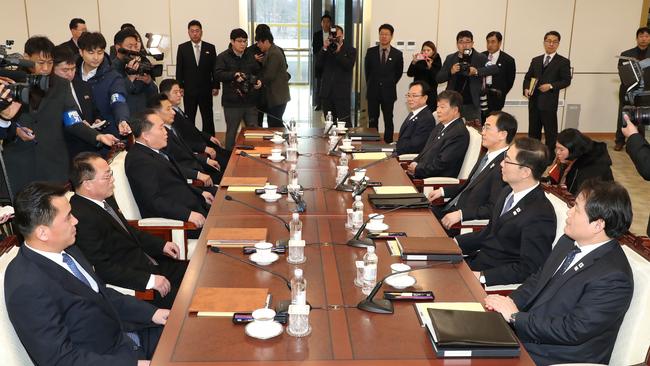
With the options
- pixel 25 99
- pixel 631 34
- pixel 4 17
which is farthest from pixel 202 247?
pixel 631 34

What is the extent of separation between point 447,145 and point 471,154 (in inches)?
8.5

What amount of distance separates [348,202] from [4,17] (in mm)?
7169

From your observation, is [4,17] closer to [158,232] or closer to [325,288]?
[158,232]

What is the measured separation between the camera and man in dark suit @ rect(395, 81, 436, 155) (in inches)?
230

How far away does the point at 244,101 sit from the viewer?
7.54 m

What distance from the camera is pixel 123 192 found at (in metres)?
3.94

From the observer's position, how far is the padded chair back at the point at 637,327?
231 centimetres

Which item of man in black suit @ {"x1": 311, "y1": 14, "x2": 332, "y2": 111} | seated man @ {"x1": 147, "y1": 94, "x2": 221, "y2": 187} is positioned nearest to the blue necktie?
seated man @ {"x1": 147, "y1": 94, "x2": 221, "y2": 187}

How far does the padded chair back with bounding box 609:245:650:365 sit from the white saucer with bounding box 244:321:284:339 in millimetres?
1296

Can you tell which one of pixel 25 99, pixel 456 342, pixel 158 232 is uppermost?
pixel 25 99

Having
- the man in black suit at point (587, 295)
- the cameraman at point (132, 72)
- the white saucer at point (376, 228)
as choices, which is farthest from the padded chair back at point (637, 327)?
the cameraman at point (132, 72)

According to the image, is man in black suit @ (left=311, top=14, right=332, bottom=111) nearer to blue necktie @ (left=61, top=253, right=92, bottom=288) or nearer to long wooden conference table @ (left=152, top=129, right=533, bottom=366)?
long wooden conference table @ (left=152, top=129, right=533, bottom=366)

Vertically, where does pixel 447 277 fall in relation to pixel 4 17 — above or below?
below

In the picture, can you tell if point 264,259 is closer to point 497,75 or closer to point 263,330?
point 263,330
